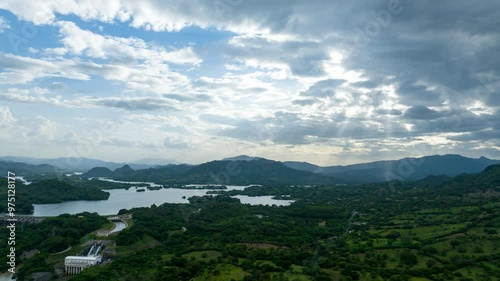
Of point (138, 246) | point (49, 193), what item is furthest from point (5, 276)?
point (49, 193)

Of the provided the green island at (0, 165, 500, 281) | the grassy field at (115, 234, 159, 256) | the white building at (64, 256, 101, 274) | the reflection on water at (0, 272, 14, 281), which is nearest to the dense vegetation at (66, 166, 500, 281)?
the green island at (0, 165, 500, 281)

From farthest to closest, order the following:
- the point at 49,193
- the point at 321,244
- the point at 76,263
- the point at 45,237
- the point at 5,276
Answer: the point at 49,193 → the point at 45,237 → the point at 321,244 → the point at 76,263 → the point at 5,276

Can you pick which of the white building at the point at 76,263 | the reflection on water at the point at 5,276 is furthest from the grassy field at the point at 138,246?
the reflection on water at the point at 5,276

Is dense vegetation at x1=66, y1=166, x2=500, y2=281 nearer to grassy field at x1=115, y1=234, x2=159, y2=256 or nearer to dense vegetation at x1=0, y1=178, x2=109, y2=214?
grassy field at x1=115, y1=234, x2=159, y2=256

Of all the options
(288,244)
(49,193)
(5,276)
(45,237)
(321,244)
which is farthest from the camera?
(49,193)

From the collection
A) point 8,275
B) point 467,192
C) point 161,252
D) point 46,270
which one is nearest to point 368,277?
point 161,252

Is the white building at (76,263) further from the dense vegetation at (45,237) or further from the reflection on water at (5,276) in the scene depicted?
the reflection on water at (5,276)

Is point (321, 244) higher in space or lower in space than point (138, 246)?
higher

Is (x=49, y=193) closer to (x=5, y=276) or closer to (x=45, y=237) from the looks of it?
(x=45, y=237)

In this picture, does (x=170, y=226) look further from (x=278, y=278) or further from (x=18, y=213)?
(x=18, y=213)
